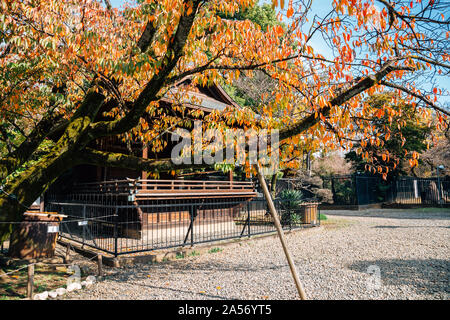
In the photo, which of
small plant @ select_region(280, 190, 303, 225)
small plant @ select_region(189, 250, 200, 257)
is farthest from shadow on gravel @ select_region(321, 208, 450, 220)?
small plant @ select_region(189, 250, 200, 257)

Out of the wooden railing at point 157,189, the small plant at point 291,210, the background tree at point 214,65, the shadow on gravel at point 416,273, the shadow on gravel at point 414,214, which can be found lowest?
the shadow on gravel at point 416,273

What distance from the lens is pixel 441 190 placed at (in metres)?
21.4

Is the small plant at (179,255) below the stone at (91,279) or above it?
below

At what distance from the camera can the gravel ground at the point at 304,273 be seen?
4.81 metres

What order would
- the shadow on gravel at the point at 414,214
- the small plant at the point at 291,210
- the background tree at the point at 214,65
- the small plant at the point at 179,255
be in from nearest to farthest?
the background tree at the point at 214,65, the small plant at the point at 179,255, the small plant at the point at 291,210, the shadow on gravel at the point at 414,214

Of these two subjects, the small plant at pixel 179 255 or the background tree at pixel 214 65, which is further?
the small plant at pixel 179 255

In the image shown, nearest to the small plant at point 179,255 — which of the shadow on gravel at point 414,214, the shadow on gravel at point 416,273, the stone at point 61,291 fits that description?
the stone at point 61,291

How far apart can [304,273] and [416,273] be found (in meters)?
A: 2.20

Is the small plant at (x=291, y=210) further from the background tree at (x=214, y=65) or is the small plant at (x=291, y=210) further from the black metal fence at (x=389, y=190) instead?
the black metal fence at (x=389, y=190)

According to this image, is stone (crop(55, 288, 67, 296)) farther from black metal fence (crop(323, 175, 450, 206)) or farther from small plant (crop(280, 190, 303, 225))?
black metal fence (crop(323, 175, 450, 206))

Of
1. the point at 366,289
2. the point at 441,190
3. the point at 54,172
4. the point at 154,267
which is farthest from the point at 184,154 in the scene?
the point at 441,190

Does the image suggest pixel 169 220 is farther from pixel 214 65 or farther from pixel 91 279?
pixel 214 65

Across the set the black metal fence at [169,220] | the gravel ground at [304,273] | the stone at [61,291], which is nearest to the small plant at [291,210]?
the black metal fence at [169,220]

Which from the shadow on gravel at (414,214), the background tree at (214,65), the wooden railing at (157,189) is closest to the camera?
the background tree at (214,65)
